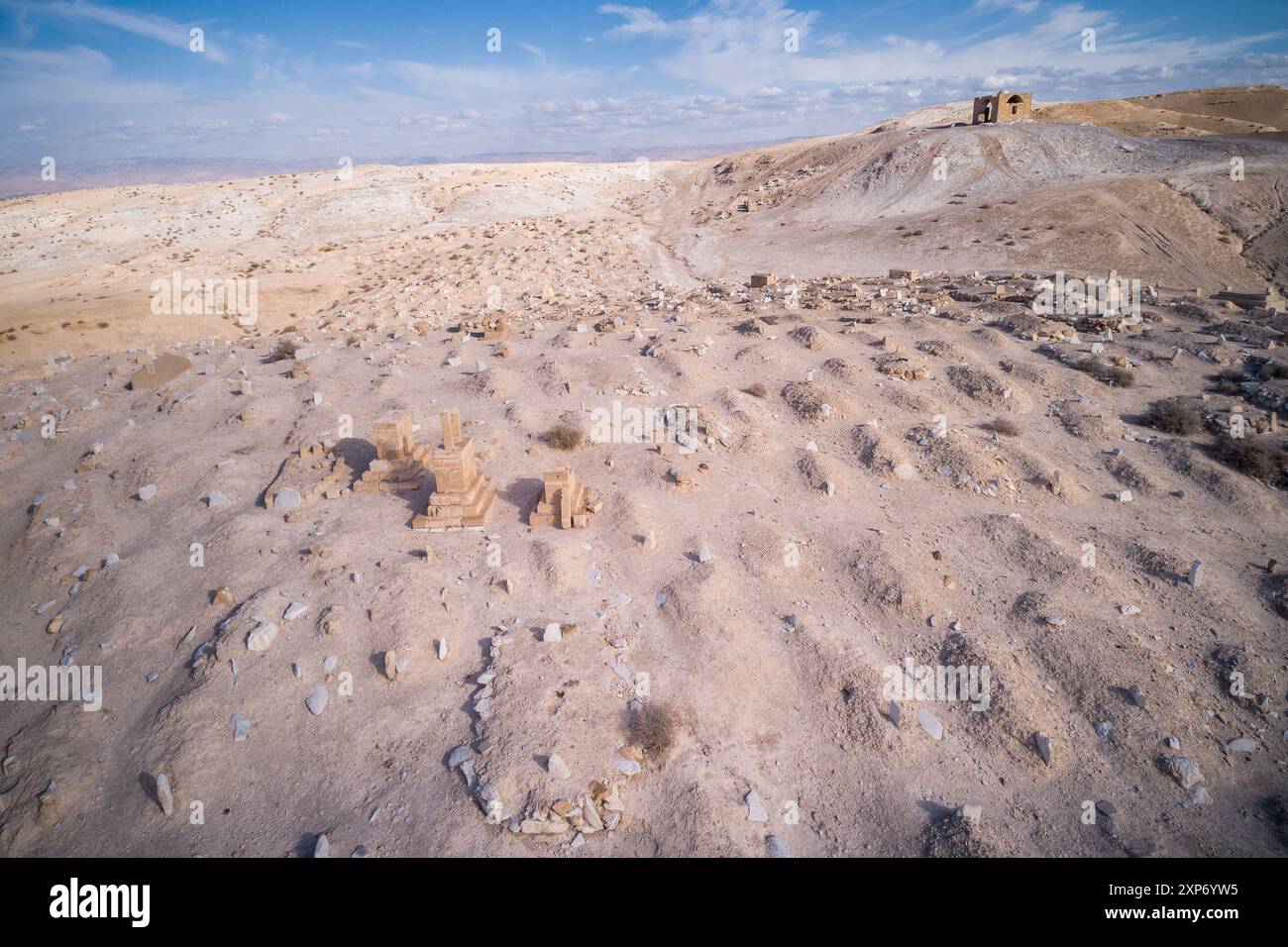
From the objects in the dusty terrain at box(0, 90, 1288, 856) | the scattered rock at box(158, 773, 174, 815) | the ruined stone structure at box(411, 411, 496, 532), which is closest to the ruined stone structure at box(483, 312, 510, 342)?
the dusty terrain at box(0, 90, 1288, 856)

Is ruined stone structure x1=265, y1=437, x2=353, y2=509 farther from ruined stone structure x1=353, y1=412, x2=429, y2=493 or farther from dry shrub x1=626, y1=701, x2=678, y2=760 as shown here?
dry shrub x1=626, y1=701, x2=678, y2=760

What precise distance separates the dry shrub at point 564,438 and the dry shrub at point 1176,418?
10543mm

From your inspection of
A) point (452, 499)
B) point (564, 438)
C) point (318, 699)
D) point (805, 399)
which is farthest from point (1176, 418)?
point (318, 699)

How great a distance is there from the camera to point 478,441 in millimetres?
10289

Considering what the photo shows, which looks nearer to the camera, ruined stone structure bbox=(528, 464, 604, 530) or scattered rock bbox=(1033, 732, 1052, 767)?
scattered rock bbox=(1033, 732, 1052, 767)

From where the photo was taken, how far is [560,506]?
8500 millimetres

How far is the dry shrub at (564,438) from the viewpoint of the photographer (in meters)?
10.3

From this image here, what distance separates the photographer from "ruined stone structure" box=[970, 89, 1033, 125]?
1460 inches

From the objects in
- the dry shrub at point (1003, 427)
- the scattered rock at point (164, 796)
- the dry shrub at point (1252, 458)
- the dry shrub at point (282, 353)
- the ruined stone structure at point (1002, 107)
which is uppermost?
the ruined stone structure at point (1002, 107)

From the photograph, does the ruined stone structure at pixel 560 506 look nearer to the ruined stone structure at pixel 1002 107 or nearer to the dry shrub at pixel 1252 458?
the dry shrub at pixel 1252 458

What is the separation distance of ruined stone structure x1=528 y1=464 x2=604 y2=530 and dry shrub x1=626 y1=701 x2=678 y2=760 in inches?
122

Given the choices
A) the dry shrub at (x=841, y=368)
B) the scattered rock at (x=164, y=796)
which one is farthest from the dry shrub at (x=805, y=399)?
the scattered rock at (x=164, y=796)

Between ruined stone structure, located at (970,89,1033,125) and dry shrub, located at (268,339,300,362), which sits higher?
ruined stone structure, located at (970,89,1033,125)
